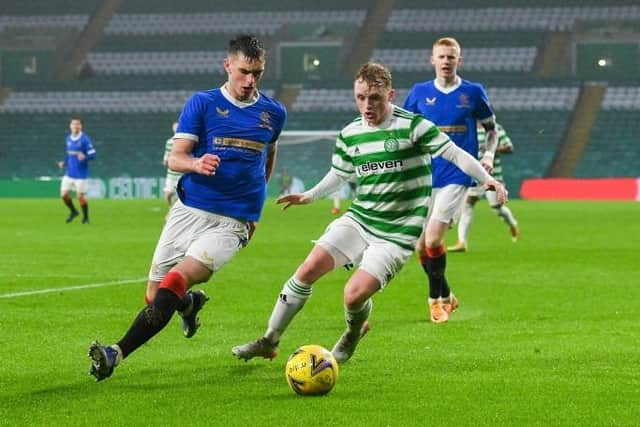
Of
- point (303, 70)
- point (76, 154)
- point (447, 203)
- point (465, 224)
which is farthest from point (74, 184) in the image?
point (303, 70)

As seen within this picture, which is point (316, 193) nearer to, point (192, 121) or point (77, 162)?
point (192, 121)

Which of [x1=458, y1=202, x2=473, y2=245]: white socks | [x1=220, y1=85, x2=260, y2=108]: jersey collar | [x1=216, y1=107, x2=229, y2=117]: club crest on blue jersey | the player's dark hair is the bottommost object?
[x1=458, y1=202, x2=473, y2=245]: white socks

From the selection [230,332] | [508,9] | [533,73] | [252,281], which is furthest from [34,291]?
[508,9]

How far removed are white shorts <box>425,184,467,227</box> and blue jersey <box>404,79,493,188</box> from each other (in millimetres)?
64

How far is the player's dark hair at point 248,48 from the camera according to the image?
7297mm

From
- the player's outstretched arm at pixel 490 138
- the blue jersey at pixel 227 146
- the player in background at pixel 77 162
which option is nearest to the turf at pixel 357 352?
the blue jersey at pixel 227 146

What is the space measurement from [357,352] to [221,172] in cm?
153

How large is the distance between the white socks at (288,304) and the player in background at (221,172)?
40cm

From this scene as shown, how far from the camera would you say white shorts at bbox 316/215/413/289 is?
7.30m

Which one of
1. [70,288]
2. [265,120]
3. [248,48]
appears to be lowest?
[70,288]

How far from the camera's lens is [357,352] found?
26.7 feet

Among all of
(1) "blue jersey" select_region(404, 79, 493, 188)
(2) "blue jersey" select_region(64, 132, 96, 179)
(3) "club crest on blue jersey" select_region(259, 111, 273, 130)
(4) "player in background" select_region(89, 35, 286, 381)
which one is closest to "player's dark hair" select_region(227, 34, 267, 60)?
(4) "player in background" select_region(89, 35, 286, 381)

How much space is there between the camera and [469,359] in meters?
7.75

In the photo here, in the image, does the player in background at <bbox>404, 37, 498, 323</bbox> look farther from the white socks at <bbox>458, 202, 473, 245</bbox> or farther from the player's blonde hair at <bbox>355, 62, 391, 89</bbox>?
the white socks at <bbox>458, 202, 473, 245</bbox>
